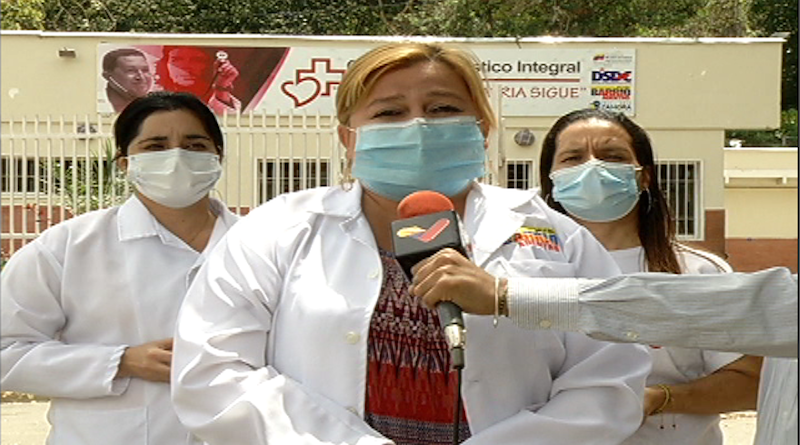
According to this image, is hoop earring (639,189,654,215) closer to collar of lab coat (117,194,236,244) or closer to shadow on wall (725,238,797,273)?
collar of lab coat (117,194,236,244)

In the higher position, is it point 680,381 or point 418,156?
point 418,156

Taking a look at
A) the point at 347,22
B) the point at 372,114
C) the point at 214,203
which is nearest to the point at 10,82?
the point at 347,22

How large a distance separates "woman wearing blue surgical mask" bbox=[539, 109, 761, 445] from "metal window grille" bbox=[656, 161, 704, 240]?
11.5m

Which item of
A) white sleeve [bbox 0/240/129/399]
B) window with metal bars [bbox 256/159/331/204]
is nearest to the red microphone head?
white sleeve [bbox 0/240/129/399]

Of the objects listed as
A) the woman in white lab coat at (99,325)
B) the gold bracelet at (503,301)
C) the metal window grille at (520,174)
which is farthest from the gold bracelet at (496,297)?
the metal window grille at (520,174)

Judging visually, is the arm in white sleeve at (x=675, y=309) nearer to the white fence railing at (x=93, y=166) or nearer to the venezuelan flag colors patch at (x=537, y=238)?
the venezuelan flag colors patch at (x=537, y=238)

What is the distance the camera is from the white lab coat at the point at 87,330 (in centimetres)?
285

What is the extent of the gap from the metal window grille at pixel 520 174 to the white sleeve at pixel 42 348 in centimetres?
1099

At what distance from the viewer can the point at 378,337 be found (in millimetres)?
2074

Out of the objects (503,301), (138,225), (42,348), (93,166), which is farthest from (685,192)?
(503,301)

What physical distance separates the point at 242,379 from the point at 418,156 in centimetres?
57

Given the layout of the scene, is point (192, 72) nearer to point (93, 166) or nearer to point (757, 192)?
point (93, 166)

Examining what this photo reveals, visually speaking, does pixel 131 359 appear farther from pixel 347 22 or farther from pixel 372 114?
pixel 347 22

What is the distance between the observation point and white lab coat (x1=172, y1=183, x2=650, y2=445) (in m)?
2.01
